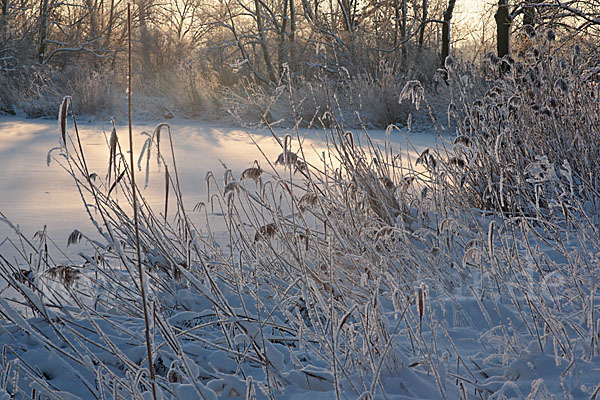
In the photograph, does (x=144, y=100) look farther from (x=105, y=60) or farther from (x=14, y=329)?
(x=14, y=329)

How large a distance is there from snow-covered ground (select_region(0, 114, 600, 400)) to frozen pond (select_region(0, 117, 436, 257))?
27cm

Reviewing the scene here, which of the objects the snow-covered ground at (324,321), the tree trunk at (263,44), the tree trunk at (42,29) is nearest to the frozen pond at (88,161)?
the snow-covered ground at (324,321)

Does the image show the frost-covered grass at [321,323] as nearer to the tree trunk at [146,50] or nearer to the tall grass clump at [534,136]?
→ the tall grass clump at [534,136]

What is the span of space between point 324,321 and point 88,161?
494cm

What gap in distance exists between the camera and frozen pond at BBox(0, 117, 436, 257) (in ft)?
11.9

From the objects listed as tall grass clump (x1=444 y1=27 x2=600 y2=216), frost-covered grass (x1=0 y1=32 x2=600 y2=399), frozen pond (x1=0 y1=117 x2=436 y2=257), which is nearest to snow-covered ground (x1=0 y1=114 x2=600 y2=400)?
frost-covered grass (x1=0 y1=32 x2=600 y2=399)

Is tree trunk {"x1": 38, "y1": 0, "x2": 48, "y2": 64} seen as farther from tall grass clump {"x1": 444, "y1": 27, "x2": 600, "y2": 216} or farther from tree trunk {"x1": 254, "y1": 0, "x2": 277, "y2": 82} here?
tall grass clump {"x1": 444, "y1": 27, "x2": 600, "y2": 216}

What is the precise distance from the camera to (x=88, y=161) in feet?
20.8

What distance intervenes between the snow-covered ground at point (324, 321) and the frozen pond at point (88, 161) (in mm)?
270

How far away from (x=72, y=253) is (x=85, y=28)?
1968cm

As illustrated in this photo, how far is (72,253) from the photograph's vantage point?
3055 mm

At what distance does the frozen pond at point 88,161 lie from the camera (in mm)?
3615

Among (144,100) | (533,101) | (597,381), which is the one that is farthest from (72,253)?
(144,100)

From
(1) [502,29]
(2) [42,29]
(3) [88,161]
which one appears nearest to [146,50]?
(2) [42,29]
